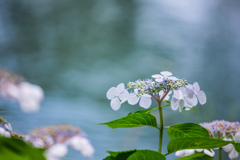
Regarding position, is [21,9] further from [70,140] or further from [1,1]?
[70,140]

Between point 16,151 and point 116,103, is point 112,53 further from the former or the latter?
point 16,151

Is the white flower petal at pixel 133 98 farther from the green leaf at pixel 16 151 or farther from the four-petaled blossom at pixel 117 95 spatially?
the green leaf at pixel 16 151

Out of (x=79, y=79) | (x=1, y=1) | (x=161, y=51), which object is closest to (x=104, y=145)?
(x=79, y=79)

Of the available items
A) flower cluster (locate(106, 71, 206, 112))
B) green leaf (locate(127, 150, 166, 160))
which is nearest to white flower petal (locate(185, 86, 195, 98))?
flower cluster (locate(106, 71, 206, 112))

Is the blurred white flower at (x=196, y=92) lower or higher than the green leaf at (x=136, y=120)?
higher

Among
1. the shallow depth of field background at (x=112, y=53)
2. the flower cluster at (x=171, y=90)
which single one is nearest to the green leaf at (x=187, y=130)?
the flower cluster at (x=171, y=90)

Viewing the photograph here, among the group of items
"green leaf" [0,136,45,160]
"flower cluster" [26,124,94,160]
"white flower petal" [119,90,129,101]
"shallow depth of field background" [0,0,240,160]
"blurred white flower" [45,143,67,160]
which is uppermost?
"shallow depth of field background" [0,0,240,160]

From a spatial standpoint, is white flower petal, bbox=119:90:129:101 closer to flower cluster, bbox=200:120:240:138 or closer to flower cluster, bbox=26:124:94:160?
flower cluster, bbox=26:124:94:160
